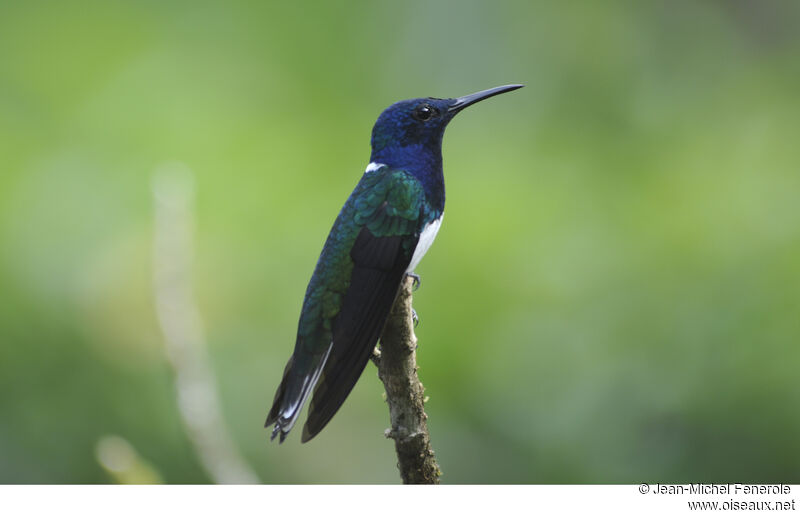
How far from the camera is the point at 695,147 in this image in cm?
476

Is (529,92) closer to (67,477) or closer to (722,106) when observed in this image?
(722,106)

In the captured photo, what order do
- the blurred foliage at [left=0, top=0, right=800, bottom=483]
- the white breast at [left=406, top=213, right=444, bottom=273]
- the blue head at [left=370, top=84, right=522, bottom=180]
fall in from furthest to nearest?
the blurred foliage at [left=0, top=0, right=800, bottom=483], the blue head at [left=370, top=84, right=522, bottom=180], the white breast at [left=406, top=213, right=444, bottom=273]

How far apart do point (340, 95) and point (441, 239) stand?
58.7 inches

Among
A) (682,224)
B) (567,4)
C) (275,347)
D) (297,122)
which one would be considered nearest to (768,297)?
(682,224)

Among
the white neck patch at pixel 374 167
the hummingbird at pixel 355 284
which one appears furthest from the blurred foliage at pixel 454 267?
the hummingbird at pixel 355 284

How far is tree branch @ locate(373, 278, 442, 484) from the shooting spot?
227 centimetres

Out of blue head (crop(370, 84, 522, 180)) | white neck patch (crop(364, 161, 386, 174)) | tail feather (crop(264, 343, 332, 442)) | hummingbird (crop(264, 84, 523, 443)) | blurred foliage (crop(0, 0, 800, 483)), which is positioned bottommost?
blurred foliage (crop(0, 0, 800, 483))

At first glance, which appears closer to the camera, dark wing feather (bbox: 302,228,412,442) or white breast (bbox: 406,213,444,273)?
dark wing feather (bbox: 302,228,412,442)

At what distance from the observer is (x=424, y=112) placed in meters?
2.81

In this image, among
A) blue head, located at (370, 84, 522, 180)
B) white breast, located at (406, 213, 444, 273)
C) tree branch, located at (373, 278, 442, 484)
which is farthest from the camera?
blue head, located at (370, 84, 522, 180)

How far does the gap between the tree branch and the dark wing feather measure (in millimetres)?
54

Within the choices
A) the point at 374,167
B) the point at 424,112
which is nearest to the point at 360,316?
the point at 374,167

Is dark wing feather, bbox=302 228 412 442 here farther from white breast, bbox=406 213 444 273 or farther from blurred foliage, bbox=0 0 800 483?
blurred foliage, bbox=0 0 800 483

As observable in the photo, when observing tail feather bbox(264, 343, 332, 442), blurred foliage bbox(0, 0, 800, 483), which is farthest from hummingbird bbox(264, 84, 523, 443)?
blurred foliage bbox(0, 0, 800, 483)
